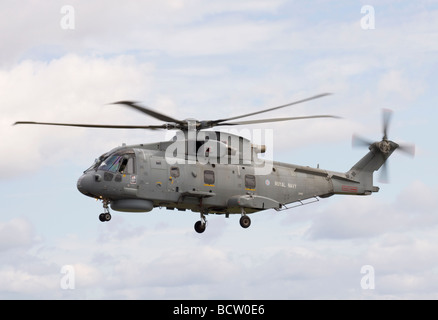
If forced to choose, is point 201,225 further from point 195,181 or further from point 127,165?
point 127,165

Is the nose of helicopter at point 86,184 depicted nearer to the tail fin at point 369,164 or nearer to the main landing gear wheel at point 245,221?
the main landing gear wheel at point 245,221

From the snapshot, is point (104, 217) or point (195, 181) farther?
point (195, 181)

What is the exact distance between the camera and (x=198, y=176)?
43844 millimetres

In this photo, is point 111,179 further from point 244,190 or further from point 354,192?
point 354,192

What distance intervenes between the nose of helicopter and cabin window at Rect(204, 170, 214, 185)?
21.1 feet

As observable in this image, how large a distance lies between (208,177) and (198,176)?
647 millimetres

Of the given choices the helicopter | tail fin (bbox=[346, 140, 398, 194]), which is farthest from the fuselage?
tail fin (bbox=[346, 140, 398, 194])

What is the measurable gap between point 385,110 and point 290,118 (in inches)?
410

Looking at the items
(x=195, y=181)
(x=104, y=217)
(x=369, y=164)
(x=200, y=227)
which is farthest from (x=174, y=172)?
(x=369, y=164)

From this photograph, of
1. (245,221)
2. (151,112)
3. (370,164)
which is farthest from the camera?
(370,164)

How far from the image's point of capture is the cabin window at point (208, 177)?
4409 centimetres

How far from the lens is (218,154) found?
44.8 metres

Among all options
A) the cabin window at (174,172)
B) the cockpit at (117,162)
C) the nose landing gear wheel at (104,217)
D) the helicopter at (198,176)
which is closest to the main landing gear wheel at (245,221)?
the helicopter at (198,176)

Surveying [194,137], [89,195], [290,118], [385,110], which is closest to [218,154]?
[194,137]
